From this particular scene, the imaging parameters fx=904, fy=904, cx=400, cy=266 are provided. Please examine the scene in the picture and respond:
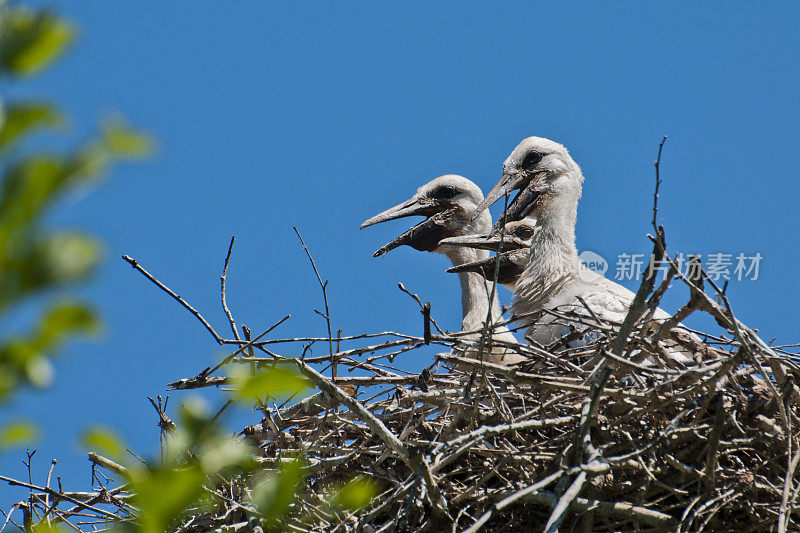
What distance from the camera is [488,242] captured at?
167 inches

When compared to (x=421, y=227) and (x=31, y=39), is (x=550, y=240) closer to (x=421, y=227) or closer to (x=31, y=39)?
(x=421, y=227)

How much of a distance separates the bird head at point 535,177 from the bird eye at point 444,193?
1.42 feet

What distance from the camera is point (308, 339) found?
233 centimetres

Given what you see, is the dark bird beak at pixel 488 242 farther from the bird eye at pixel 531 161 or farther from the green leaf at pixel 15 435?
the green leaf at pixel 15 435

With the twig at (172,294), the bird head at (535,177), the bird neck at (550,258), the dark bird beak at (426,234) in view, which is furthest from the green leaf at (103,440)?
the dark bird beak at (426,234)

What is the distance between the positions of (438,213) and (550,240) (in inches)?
39.5

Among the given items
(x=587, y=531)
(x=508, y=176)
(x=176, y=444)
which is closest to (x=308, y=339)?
(x=587, y=531)

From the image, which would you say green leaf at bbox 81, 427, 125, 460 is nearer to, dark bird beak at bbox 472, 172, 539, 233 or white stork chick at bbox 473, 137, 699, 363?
white stork chick at bbox 473, 137, 699, 363

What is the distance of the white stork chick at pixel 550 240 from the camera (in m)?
3.65

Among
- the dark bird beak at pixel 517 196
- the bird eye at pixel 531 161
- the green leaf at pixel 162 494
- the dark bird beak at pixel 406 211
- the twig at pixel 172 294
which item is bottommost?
the green leaf at pixel 162 494

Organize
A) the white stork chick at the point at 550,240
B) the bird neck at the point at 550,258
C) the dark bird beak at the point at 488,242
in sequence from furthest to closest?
the dark bird beak at the point at 488,242 → the bird neck at the point at 550,258 → the white stork chick at the point at 550,240

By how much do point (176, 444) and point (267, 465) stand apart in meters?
1.59

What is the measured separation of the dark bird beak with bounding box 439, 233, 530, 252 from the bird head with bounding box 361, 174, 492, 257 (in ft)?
1.43

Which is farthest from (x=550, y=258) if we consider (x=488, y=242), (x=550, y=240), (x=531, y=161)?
(x=531, y=161)
